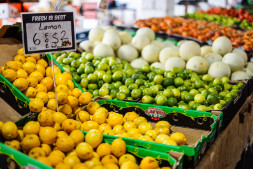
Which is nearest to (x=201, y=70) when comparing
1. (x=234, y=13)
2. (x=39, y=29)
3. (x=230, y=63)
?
(x=230, y=63)

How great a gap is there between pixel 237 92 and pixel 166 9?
750 centimetres

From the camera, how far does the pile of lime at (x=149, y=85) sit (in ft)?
8.11

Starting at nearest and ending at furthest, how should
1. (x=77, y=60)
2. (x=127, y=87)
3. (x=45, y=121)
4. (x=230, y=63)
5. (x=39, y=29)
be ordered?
1. (x=45, y=121)
2. (x=39, y=29)
3. (x=127, y=87)
4. (x=77, y=60)
5. (x=230, y=63)

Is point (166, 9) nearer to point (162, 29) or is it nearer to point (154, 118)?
point (162, 29)

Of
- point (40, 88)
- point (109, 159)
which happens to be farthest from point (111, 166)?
point (40, 88)

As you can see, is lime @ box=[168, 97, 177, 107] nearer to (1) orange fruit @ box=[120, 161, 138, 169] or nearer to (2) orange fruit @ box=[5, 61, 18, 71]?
(1) orange fruit @ box=[120, 161, 138, 169]

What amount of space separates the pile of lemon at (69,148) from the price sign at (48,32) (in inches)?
22.7

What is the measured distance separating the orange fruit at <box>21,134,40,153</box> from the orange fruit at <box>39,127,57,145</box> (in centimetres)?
6

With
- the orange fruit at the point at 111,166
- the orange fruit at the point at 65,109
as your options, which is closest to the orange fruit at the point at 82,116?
the orange fruit at the point at 65,109

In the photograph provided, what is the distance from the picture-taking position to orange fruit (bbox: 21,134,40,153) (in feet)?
4.69

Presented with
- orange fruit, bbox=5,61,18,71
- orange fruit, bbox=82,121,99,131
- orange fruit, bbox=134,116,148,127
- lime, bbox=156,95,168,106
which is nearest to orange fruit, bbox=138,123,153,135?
orange fruit, bbox=134,116,148,127

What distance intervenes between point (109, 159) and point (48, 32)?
100 centimetres

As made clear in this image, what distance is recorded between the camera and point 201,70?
3.34 m

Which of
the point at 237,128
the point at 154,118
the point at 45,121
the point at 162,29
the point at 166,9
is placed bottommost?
the point at 237,128
